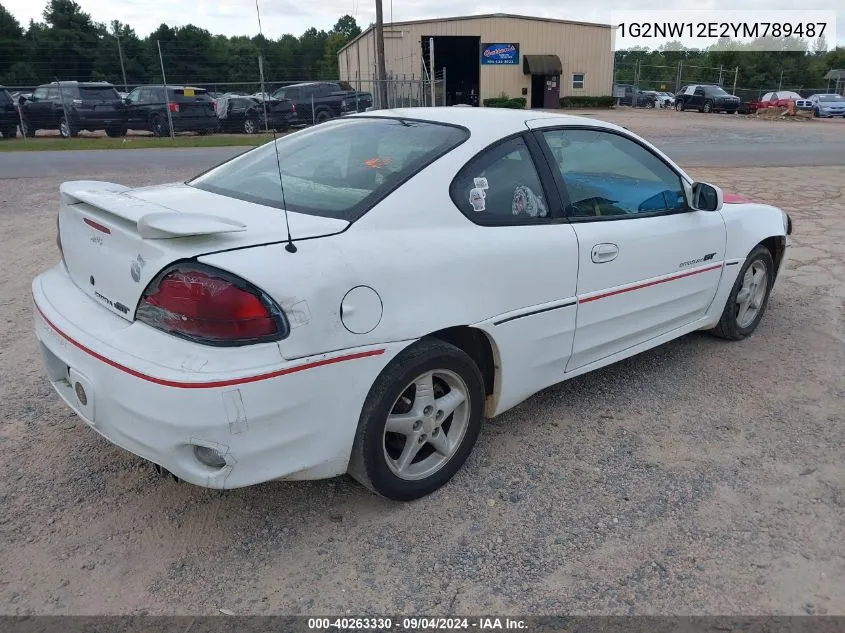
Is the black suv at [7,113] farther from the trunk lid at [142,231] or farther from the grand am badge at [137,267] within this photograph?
the grand am badge at [137,267]

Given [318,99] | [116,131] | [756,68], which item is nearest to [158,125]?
[116,131]

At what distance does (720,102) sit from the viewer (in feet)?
125

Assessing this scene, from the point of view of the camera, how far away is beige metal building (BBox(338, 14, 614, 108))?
43250 mm

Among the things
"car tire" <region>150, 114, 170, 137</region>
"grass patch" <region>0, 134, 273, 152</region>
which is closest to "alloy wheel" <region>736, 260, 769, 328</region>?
"grass patch" <region>0, 134, 273, 152</region>

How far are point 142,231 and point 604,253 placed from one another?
209 cm

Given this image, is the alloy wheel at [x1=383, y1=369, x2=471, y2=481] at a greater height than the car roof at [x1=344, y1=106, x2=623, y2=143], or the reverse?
the car roof at [x1=344, y1=106, x2=623, y2=143]

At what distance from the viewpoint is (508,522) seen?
2.76 metres

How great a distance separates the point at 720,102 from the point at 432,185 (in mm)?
40511

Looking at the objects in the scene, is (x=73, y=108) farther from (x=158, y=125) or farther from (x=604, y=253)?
(x=604, y=253)

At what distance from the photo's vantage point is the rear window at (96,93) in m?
21.7

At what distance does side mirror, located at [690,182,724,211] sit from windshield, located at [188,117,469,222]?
5.27 feet

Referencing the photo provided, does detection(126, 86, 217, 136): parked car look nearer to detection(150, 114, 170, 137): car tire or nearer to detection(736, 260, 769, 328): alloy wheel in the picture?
detection(150, 114, 170, 137): car tire

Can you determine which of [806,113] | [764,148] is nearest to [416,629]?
[764,148]

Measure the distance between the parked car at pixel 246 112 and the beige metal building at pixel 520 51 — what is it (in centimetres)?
2088
